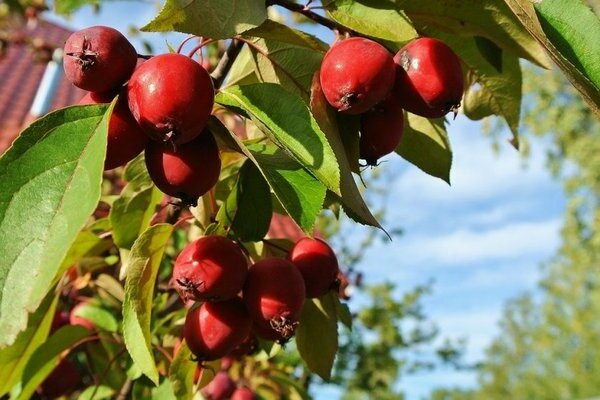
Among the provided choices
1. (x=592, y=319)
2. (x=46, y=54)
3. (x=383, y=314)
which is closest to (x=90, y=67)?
(x=46, y=54)

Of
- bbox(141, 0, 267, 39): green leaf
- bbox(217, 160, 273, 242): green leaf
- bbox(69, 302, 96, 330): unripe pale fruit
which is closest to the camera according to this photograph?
bbox(141, 0, 267, 39): green leaf

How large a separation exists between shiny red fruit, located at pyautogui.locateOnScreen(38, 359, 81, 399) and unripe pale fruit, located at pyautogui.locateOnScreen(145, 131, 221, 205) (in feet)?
2.60

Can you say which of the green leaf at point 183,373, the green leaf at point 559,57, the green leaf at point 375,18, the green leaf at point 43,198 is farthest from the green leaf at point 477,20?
the green leaf at point 183,373

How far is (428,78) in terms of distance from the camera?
2.63ft

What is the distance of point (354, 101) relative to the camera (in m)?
0.78

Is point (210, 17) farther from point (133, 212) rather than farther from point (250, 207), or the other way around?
point (133, 212)

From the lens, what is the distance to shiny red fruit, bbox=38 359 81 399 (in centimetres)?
139

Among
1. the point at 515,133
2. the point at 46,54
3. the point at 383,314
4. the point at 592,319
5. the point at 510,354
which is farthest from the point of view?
the point at 510,354

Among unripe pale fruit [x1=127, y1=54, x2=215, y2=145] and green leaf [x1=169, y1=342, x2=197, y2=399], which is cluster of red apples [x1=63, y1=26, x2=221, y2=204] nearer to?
unripe pale fruit [x1=127, y1=54, x2=215, y2=145]

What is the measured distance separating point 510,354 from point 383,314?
28407 millimetres

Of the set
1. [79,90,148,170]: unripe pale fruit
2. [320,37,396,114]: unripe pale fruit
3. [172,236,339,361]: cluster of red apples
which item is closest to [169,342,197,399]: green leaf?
[172,236,339,361]: cluster of red apples

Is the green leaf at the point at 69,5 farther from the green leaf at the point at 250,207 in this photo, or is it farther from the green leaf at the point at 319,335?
the green leaf at the point at 319,335

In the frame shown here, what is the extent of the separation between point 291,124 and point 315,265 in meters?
0.31

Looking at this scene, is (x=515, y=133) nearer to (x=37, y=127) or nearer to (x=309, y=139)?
(x=309, y=139)
